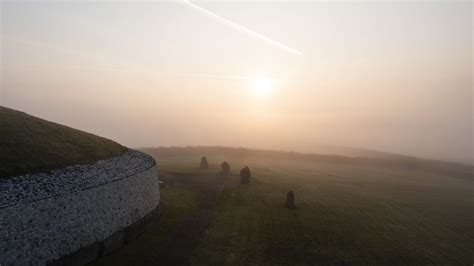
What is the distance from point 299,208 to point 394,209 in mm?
11936

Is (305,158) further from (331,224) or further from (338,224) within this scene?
(331,224)

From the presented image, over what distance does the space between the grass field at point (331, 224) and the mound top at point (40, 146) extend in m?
7.95

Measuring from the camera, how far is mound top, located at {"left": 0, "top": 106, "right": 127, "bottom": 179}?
2125cm

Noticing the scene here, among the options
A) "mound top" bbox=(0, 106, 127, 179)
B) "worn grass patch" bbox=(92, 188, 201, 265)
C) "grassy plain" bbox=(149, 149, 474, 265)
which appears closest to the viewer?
"mound top" bbox=(0, 106, 127, 179)

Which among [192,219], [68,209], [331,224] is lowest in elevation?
[192,219]

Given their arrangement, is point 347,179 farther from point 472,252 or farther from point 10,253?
point 10,253

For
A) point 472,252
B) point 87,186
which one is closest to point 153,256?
point 87,186

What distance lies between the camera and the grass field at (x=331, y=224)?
24719mm

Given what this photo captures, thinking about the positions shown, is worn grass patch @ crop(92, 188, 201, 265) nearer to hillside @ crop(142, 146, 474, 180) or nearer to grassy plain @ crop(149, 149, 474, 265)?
grassy plain @ crop(149, 149, 474, 265)

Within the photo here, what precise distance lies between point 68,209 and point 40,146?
694 centimetres

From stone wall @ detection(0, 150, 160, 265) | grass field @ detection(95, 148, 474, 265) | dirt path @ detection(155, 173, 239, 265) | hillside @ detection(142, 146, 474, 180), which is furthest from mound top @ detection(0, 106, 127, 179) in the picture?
hillside @ detection(142, 146, 474, 180)

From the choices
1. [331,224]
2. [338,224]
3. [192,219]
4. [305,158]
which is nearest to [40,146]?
[192,219]

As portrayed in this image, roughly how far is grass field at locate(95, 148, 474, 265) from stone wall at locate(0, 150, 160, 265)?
246cm

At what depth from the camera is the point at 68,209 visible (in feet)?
65.8
